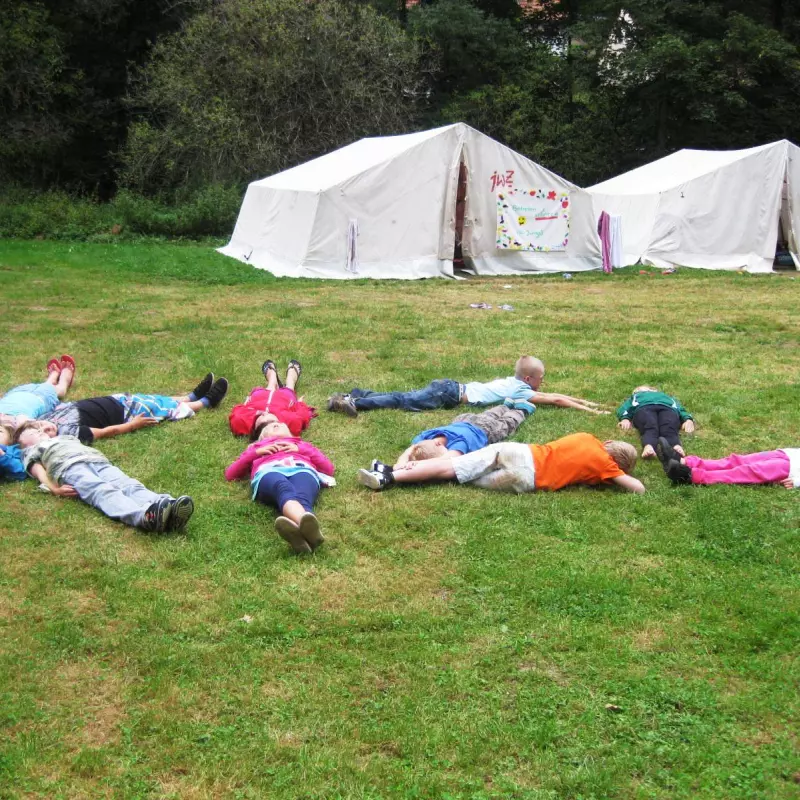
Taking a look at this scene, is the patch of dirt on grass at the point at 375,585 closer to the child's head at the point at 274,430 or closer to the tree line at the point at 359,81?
the child's head at the point at 274,430

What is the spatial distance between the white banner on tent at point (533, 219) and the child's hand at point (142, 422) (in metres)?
10.1

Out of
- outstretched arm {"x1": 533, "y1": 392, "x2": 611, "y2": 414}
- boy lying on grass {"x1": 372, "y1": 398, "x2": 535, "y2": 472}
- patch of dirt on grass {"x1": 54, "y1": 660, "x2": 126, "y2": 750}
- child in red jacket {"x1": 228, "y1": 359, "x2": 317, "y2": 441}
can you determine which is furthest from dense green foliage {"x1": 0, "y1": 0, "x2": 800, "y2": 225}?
patch of dirt on grass {"x1": 54, "y1": 660, "x2": 126, "y2": 750}

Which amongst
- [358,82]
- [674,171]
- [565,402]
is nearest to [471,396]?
[565,402]

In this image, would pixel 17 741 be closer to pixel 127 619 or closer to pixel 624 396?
pixel 127 619

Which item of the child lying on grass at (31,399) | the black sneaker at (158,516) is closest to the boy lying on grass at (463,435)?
the black sneaker at (158,516)

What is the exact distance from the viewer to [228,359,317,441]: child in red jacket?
601 cm

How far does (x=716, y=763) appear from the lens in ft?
9.32

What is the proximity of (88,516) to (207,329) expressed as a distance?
528 cm

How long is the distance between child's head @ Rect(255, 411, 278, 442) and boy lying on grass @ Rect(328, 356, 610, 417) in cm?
97

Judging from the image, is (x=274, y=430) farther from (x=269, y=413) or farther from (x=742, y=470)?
(x=742, y=470)

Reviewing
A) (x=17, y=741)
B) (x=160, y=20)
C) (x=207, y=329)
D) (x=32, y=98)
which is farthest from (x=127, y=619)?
(x=160, y=20)

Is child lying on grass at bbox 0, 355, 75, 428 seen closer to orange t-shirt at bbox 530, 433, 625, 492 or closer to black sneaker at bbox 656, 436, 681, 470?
orange t-shirt at bbox 530, 433, 625, 492

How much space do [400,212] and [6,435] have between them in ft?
33.1

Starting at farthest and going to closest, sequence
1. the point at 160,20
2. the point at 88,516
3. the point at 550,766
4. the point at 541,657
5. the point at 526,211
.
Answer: the point at 160,20 < the point at 526,211 < the point at 88,516 < the point at 541,657 < the point at 550,766
